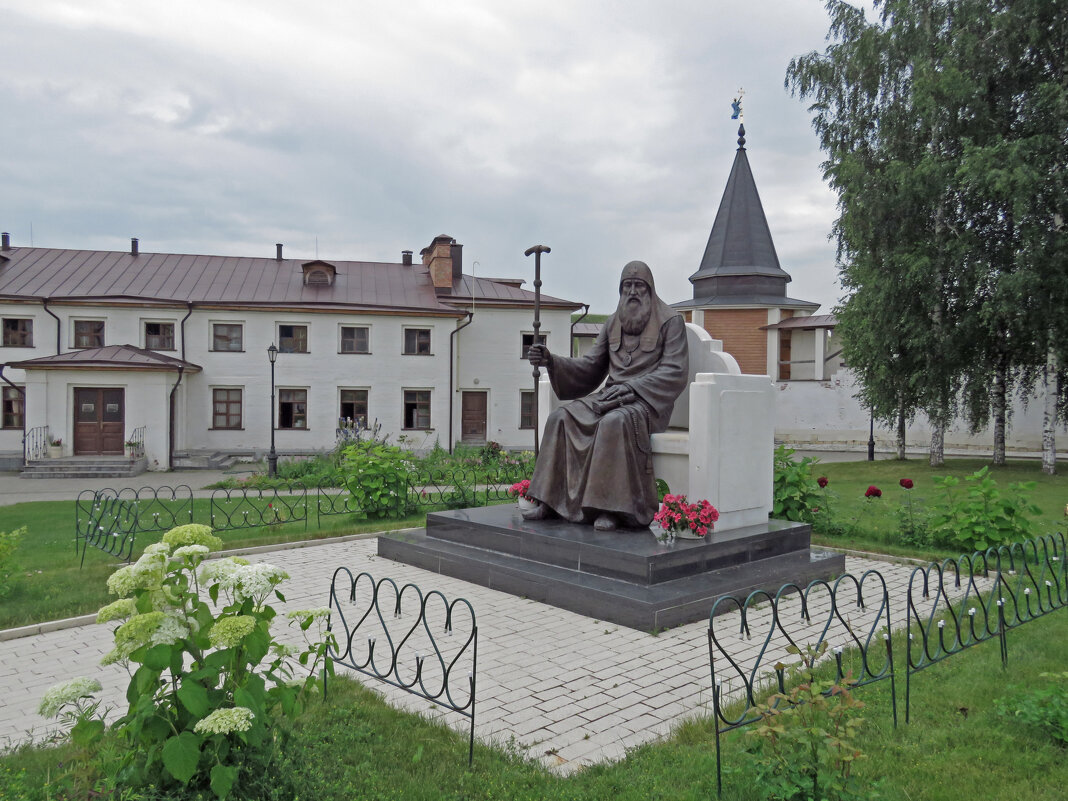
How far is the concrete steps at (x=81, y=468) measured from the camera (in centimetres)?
2045

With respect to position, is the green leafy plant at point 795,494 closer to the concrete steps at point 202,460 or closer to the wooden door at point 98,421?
the concrete steps at point 202,460

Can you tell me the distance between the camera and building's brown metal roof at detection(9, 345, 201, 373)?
21328mm

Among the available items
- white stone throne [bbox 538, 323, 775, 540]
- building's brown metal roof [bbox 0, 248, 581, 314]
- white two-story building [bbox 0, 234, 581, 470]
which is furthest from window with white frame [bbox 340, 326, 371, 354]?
white stone throne [bbox 538, 323, 775, 540]

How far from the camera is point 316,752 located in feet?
11.6

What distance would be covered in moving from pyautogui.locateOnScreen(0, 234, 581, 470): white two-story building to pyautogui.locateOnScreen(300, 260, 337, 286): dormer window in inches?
2.1

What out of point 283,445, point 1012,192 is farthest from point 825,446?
point 283,445

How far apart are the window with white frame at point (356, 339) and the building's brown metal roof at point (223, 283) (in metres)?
0.85

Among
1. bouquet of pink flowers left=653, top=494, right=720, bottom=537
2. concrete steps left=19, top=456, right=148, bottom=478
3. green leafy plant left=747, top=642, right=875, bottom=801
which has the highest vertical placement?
bouquet of pink flowers left=653, top=494, right=720, bottom=537

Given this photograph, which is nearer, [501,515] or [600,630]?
[600,630]

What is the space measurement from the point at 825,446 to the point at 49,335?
96.9 feet

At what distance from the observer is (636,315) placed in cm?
828

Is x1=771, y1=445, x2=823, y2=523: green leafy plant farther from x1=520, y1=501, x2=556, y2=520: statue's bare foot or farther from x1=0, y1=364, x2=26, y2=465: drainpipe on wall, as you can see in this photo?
x1=0, y1=364, x2=26, y2=465: drainpipe on wall

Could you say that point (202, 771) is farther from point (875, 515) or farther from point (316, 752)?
point (875, 515)

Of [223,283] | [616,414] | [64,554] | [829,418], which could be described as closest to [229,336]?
[223,283]
